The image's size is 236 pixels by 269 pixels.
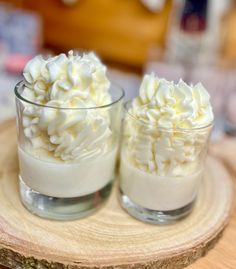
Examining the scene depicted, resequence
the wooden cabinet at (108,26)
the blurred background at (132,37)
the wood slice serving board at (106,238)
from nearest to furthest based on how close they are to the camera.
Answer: the wood slice serving board at (106,238) → the blurred background at (132,37) → the wooden cabinet at (108,26)

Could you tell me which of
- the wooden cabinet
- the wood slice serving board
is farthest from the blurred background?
the wood slice serving board

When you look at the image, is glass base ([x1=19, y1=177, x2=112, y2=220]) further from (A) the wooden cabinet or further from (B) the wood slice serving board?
(A) the wooden cabinet

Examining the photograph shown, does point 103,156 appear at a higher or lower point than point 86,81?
lower

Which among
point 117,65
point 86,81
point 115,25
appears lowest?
point 117,65

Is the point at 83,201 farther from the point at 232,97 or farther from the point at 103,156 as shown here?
the point at 232,97

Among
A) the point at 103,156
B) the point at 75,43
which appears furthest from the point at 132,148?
the point at 75,43

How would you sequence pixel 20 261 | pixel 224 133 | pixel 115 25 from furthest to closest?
1. pixel 115 25
2. pixel 224 133
3. pixel 20 261

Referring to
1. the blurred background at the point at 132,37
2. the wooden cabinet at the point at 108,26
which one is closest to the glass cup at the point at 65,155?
the blurred background at the point at 132,37

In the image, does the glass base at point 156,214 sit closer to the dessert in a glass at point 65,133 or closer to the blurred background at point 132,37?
the dessert in a glass at point 65,133
